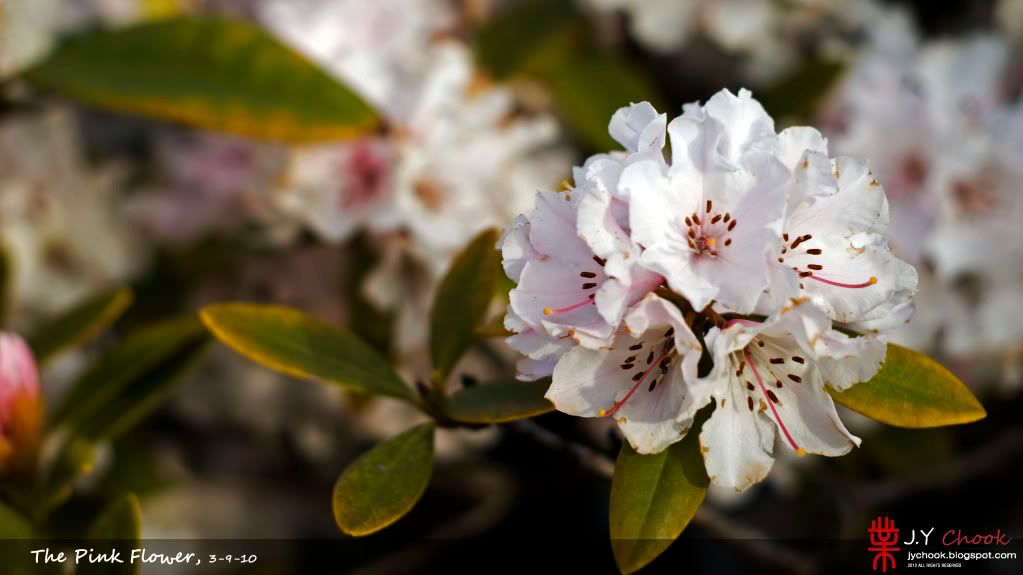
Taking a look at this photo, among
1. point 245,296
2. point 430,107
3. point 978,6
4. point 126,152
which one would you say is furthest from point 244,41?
point 978,6

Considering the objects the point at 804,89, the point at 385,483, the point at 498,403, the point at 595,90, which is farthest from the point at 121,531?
the point at 804,89

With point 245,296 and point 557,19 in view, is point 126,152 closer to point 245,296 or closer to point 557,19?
point 245,296

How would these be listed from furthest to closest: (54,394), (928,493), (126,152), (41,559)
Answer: (126,152) → (928,493) → (54,394) → (41,559)

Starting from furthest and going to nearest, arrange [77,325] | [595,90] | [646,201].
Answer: [595,90] → [77,325] → [646,201]

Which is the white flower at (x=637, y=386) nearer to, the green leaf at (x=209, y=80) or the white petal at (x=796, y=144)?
the white petal at (x=796, y=144)

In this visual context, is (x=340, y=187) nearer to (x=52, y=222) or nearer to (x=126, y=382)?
(x=126, y=382)

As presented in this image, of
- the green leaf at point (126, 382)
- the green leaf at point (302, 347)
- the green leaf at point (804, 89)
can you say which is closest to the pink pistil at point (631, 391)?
the green leaf at point (302, 347)
